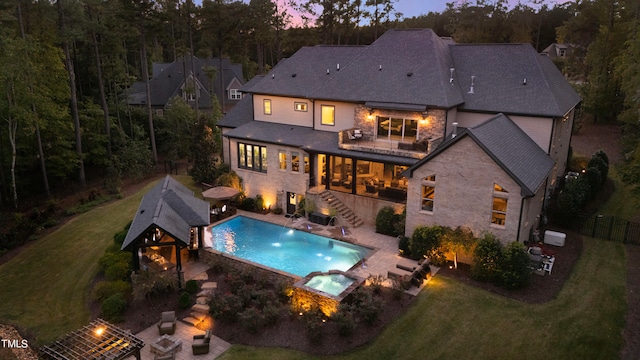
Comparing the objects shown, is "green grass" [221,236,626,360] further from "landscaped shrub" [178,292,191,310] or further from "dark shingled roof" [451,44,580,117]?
"dark shingled roof" [451,44,580,117]

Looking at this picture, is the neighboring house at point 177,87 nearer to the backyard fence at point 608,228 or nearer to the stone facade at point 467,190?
the stone facade at point 467,190

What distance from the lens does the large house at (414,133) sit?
2067 cm

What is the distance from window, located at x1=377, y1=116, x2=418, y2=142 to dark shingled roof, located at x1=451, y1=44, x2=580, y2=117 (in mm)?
3473

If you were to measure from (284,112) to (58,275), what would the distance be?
59.0 ft

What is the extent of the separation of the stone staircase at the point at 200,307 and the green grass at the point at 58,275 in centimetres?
472

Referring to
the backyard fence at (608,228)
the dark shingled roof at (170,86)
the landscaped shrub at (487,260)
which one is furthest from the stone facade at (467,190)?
the dark shingled roof at (170,86)

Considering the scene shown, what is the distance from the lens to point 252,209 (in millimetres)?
30047

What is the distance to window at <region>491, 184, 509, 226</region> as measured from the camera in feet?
65.3

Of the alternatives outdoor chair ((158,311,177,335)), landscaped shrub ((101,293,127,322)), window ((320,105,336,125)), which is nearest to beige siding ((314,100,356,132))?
window ((320,105,336,125))

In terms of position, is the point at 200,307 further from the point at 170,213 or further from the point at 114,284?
the point at 170,213

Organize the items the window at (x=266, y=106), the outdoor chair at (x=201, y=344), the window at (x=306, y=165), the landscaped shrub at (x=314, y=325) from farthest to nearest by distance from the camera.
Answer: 1. the window at (x=266, y=106)
2. the window at (x=306, y=165)
3. the landscaped shrub at (x=314, y=325)
4. the outdoor chair at (x=201, y=344)

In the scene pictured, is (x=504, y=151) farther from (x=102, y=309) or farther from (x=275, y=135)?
(x=102, y=309)

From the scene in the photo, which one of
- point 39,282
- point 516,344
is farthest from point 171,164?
point 516,344

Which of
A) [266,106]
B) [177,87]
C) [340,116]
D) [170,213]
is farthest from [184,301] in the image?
[177,87]
